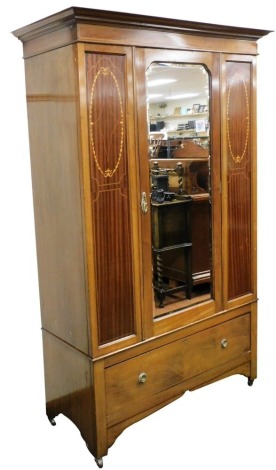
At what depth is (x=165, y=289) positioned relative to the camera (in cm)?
318

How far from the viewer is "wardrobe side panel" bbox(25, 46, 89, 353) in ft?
8.62

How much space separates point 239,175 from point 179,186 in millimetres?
385

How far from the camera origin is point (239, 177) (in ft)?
10.8

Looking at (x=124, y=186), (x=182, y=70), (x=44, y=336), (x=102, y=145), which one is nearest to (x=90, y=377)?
(x=44, y=336)

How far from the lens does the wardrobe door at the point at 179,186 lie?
2854 mm

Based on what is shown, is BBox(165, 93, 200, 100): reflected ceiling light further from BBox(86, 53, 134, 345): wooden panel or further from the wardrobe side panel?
the wardrobe side panel

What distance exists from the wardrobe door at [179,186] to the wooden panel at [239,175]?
0.11 metres

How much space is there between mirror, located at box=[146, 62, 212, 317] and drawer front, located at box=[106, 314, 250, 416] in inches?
9.4

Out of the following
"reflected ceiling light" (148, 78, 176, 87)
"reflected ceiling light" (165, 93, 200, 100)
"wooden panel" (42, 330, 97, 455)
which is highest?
"reflected ceiling light" (148, 78, 176, 87)

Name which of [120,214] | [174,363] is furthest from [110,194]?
[174,363]

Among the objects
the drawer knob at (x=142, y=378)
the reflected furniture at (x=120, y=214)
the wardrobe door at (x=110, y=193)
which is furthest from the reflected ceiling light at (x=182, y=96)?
the drawer knob at (x=142, y=378)

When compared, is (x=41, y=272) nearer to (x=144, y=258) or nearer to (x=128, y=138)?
(x=144, y=258)

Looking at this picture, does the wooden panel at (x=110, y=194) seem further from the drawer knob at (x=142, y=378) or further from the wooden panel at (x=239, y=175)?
the wooden panel at (x=239, y=175)

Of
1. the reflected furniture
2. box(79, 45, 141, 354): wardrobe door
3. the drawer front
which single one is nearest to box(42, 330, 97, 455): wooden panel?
the reflected furniture
